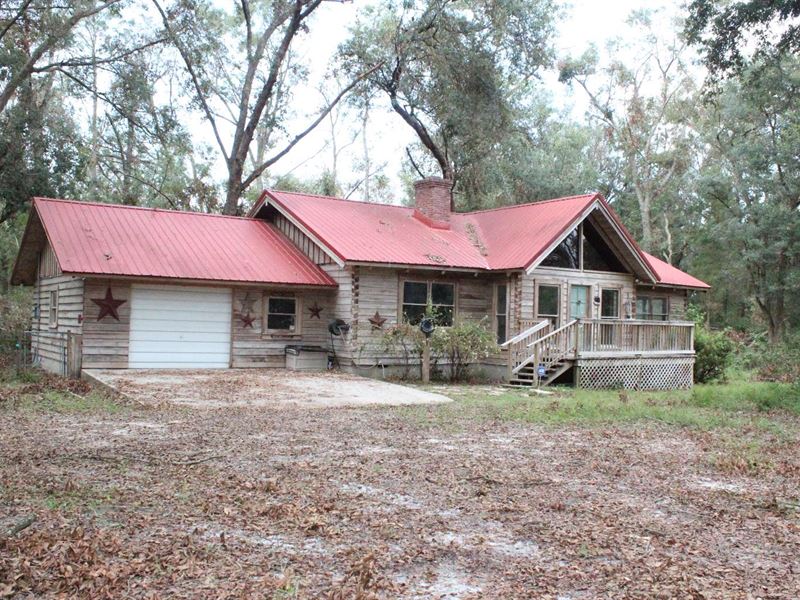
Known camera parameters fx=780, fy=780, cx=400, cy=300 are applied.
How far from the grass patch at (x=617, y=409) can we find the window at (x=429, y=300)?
3.43 metres

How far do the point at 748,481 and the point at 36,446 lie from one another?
7.85 m

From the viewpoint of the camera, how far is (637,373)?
70.8ft

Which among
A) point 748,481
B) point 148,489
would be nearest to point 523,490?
point 748,481

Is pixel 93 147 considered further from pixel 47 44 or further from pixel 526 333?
pixel 526 333

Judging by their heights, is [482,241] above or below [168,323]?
above

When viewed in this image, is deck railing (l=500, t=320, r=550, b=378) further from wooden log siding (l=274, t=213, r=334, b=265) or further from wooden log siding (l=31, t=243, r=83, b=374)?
wooden log siding (l=31, t=243, r=83, b=374)

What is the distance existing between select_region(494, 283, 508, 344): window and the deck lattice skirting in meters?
2.60

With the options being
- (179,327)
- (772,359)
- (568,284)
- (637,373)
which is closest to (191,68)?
(179,327)

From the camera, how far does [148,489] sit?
23.0 ft

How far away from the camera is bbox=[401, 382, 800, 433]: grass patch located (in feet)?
41.5

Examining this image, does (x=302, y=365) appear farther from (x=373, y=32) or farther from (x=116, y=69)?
(x=373, y=32)

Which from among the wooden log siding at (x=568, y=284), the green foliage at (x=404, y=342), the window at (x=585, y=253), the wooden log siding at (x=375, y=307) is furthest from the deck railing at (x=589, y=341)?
the wooden log siding at (x=375, y=307)

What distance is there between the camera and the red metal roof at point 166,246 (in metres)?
18.4

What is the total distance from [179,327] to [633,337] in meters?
12.1
